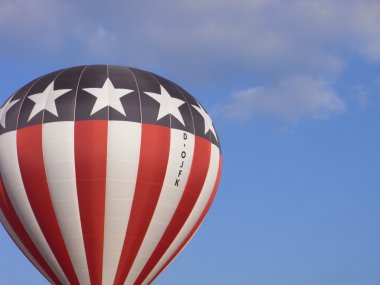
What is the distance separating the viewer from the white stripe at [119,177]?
33.8 meters

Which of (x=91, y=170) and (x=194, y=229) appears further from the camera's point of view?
(x=194, y=229)

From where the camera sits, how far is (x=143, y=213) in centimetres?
3450

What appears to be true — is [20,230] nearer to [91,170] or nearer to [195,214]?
[91,170]

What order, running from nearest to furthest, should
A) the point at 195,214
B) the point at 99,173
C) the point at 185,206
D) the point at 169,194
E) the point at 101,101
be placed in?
the point at 99,173
the point at 101,101
the point at 169,194
the point at 185,206
the point at 195,214

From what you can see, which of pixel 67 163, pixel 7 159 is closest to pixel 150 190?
pixel 67 163

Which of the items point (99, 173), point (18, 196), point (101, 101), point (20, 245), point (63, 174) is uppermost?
point (101, 101)

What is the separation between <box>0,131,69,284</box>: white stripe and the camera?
3472 cm

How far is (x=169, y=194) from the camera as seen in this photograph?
34.8m

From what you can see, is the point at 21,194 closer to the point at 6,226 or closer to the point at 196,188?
the point at 6,226

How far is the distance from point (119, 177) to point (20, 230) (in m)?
4.55

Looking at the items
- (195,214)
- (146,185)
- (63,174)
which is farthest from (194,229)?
(63,174)

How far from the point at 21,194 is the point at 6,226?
2.37 m

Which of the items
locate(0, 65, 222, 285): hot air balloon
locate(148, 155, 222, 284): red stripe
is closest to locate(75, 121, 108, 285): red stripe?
locate(0, 65, 222, 285): hot air balloon

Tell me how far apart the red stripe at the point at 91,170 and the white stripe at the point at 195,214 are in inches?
124
